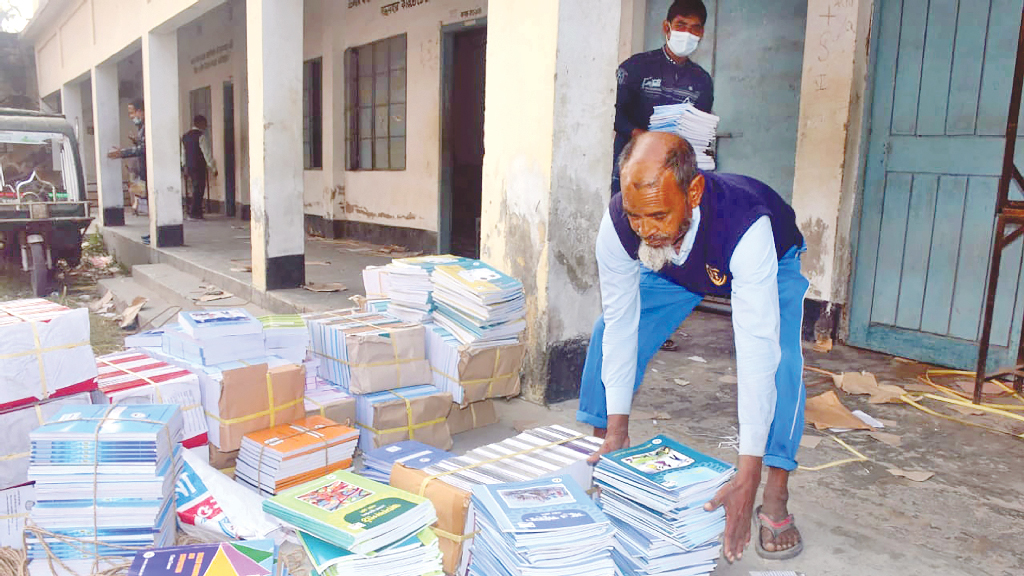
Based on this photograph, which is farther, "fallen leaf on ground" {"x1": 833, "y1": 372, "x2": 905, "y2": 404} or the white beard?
"fallen leaf on ground" {"x1": 833, "y1": 372, "x2": 905, "y2": 404}

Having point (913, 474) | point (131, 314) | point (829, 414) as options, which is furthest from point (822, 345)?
point (131, 314)

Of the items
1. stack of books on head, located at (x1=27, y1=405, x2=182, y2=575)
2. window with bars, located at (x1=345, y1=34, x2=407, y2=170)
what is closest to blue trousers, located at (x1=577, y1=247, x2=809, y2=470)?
stack of books on head, located at (x1=27, y1=405, x2=182, y2=575)

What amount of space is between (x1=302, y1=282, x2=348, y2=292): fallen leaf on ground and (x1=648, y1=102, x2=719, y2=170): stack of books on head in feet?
12.2

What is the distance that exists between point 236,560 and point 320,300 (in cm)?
404

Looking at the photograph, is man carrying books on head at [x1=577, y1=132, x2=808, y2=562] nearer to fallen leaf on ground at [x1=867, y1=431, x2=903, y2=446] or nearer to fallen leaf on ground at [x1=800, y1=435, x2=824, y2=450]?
fallen leaf on ground at [x1=800, y1=435, x2=824, y2=450]

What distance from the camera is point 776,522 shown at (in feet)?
8.27

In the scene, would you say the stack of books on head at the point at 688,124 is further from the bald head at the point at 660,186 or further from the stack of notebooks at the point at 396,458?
the stack of notebooks at the point at 396,458

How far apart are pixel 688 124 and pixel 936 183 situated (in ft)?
8.12

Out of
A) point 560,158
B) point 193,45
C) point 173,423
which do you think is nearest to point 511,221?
point 560,158

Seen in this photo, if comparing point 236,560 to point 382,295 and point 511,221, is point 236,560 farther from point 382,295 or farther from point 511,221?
point 511,221

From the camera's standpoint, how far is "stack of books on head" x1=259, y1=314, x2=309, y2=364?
3.43 m

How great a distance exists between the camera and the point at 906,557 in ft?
8.16

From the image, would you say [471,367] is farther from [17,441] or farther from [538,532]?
[17,441]

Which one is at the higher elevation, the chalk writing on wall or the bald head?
the chalk writing on wall
